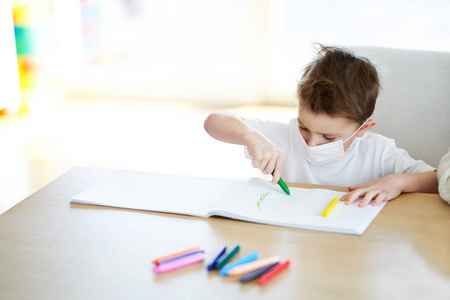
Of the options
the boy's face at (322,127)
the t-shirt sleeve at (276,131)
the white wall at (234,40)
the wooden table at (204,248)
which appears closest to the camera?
the wooden table at (204,248)

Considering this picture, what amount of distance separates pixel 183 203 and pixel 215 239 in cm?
18

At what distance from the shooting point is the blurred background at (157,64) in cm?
332

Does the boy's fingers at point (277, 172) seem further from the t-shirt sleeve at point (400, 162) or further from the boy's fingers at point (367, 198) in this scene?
the t-shirt sleeve at point (400, 162)

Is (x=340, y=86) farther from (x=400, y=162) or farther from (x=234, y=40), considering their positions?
(x=234, y=40)

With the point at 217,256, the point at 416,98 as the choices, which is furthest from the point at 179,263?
the point at 416,98

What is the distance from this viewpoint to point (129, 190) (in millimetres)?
1327

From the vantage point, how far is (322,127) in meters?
1.38

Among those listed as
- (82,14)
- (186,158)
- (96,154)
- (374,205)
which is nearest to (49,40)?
(82,14)

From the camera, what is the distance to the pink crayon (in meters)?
0.97

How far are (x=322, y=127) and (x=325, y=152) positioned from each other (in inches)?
3.9

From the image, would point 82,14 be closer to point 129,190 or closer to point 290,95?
point 290,95

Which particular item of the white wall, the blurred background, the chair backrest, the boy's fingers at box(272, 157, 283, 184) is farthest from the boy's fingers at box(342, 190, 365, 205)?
the white wall

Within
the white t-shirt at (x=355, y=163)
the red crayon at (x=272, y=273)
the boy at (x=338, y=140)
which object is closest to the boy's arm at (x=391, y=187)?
the boy at (x=338, y=140)

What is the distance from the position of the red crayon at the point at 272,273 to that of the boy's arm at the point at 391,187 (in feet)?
0.99
